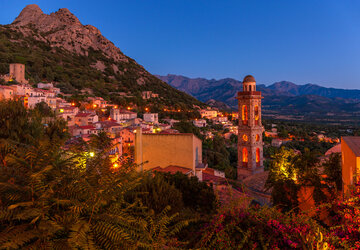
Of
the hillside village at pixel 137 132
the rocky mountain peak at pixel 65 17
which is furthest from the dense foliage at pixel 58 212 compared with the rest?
the rocky mountain peak at pixel 65 17

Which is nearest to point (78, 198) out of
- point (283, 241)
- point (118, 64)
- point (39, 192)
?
point (39, 192)

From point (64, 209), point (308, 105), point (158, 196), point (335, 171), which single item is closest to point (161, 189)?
point (158, 196)

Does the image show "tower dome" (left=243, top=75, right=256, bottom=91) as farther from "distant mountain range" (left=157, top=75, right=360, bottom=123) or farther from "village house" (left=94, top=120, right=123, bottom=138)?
"distant mountain range" (left=157, top=75, right=360, bottom=123)

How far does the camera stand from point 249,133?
70.1 ft

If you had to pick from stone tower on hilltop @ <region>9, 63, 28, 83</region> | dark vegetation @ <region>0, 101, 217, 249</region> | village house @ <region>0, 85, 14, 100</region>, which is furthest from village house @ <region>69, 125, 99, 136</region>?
stone tower on hilltop @ <region>9, 63, 28, 83</region>

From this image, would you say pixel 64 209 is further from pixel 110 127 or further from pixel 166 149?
pixel 110 127

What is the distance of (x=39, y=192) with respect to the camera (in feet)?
7.36

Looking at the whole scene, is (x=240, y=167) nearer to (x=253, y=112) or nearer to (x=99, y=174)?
(x=253, y=112)

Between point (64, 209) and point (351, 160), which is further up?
point (64, 209)

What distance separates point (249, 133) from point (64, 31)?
95.6 meters

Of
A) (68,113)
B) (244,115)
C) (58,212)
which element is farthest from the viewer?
(68,113)

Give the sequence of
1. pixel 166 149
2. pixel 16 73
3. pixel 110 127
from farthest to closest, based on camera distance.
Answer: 1. pixel 16 73
2. pixel 110 127
3. pixel 166 149

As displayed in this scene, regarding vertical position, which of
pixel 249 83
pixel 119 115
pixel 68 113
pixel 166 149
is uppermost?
pixel 249 83

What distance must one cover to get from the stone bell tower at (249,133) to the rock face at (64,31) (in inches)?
3309
